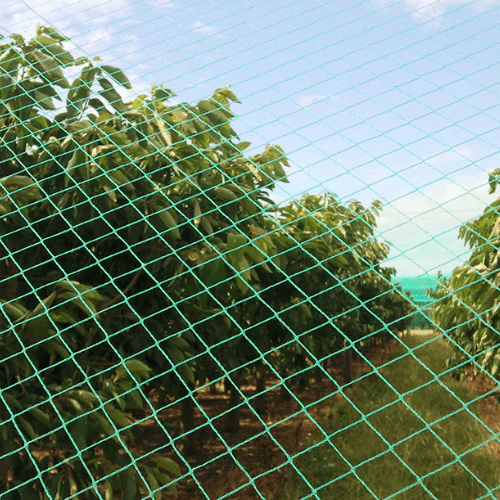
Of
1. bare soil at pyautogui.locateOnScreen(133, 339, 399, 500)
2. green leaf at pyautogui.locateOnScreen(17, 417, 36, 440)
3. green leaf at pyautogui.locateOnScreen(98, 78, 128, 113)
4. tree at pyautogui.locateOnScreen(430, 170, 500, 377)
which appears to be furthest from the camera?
bare soil at pyautogui.locateOnScreen(133, 339, 399, 500)

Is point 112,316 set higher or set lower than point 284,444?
higher

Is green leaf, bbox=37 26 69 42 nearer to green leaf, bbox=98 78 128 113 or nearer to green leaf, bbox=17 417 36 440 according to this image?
green leaf, bbox=98 78 128 113

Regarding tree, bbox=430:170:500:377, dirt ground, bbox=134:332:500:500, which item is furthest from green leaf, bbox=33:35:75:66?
dirt ground, bbox=134:332:500:500

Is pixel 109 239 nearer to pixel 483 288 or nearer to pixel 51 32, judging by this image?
pixel 51 32

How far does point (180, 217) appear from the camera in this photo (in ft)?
6.61

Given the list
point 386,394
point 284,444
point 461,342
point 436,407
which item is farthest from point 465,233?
point 386,394

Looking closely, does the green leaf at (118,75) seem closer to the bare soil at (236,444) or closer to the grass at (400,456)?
the grass at (400,456)

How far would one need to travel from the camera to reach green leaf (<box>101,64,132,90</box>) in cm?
199

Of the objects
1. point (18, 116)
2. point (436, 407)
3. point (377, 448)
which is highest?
point (18, 116)

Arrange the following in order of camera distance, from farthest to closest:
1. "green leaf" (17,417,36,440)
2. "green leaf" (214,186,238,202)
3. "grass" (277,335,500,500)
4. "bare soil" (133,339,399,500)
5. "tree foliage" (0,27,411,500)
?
"bare soil" (133,339,399,500), "grass" (277,335,500,500), "green leaf" (214,186,238,202), "tree foliage" (0,27,411,500), "green leaf" (17,417,36,440)

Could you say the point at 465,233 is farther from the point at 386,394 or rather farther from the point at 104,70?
the point at 386,394

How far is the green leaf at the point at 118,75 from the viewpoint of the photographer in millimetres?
1992

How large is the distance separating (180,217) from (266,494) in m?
2.61

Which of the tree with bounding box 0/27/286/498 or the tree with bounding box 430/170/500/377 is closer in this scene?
the tree with bounding box 0/27/286/498
